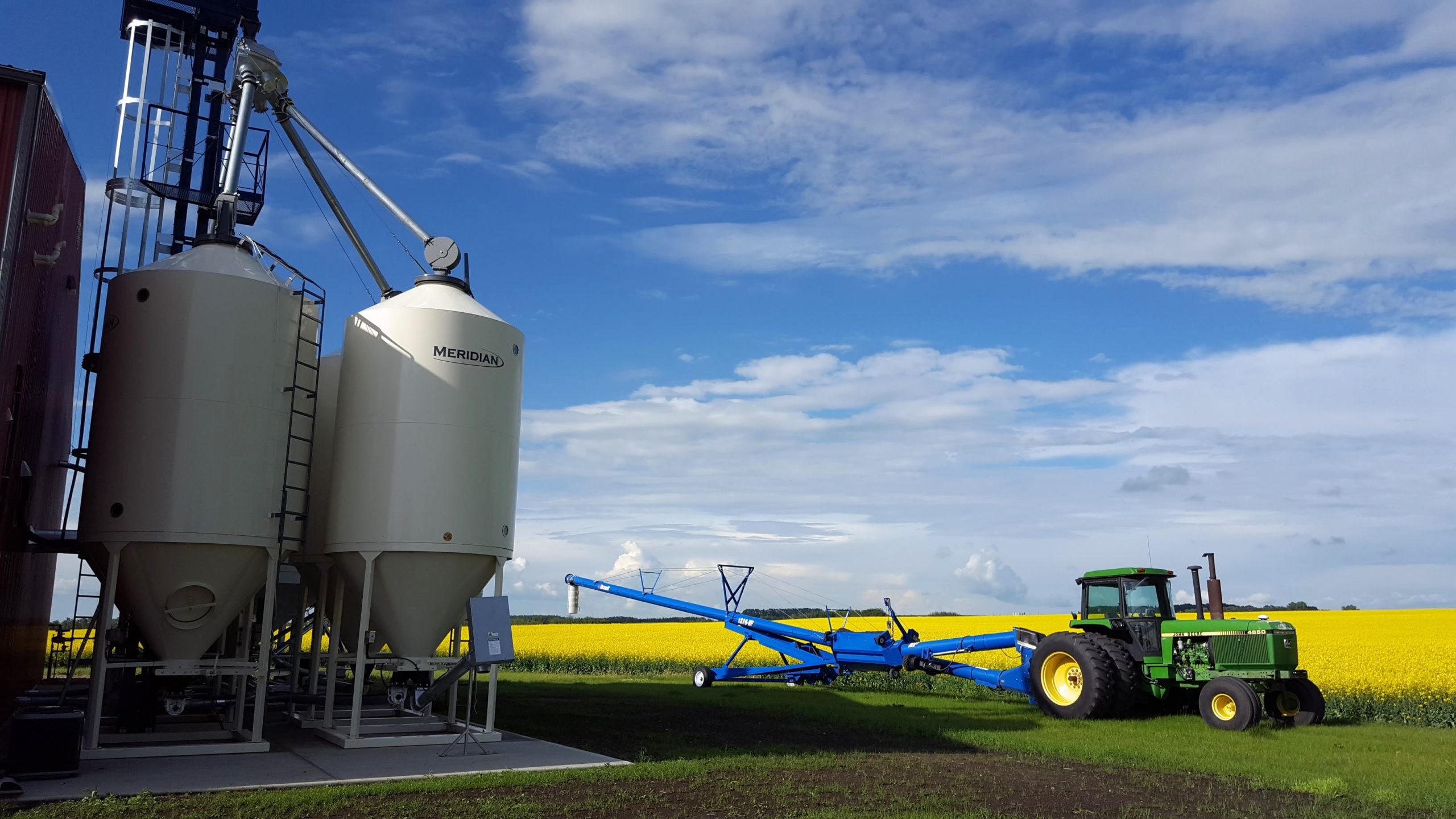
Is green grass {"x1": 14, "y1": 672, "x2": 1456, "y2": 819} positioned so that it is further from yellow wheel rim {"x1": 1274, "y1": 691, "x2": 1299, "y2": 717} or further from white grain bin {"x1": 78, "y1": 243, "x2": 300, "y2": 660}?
white grain bin {"x1": 78, "y1": 243, "x2": 300, "y2": 660}

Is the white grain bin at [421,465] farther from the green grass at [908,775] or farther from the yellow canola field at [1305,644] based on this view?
the yellow canola field at [1305,644]

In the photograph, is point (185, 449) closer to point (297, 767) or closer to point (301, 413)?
point (301, 413)

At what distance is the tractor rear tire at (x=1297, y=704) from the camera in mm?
16172

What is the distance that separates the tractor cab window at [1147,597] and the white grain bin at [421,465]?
10.5 metres

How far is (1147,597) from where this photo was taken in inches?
705

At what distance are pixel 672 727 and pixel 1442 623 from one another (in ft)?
112

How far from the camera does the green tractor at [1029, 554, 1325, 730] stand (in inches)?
626

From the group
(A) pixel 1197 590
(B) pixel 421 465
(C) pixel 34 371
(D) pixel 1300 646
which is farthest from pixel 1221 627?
(C) pixel 34 371

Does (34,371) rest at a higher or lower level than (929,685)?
higher

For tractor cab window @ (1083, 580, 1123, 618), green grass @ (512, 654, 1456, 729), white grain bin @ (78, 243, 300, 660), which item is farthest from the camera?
green grass @ (512, 654, 1456, 729)

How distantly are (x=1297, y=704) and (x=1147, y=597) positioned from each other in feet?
8.86

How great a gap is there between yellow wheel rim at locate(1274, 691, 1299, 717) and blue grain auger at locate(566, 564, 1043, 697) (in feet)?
12.7

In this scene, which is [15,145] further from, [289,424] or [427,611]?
[427,611]

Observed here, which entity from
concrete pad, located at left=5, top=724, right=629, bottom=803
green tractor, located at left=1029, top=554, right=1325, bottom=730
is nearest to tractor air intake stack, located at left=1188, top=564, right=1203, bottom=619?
green tractor, located at left=1029, top=554, right=1325, bottom=730
